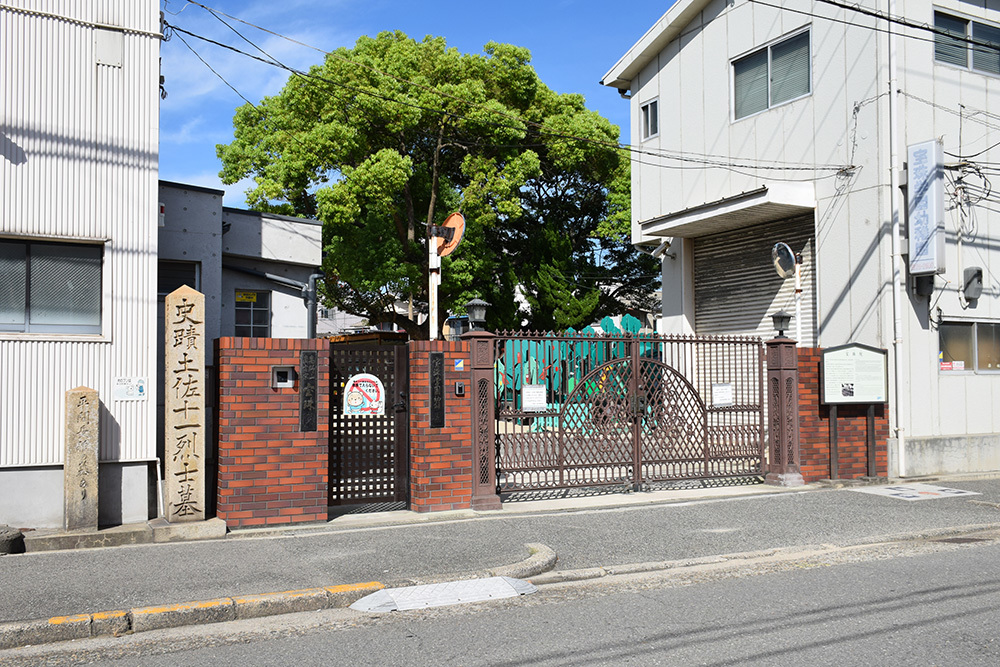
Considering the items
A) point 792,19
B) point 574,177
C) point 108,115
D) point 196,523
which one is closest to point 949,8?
point 792,19

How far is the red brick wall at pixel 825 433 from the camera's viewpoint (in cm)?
1277

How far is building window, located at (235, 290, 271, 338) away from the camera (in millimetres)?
13906

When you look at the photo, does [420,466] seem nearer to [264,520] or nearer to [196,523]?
[264,520]

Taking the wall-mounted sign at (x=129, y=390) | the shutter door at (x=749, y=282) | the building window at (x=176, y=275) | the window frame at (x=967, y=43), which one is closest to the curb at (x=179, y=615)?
the wall-mounted sign at (x=129, y=390)

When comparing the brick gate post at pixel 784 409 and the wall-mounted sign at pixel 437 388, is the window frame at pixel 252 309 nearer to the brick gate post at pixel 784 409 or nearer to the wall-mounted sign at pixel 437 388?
the wall-mounted sign at pixel 437 388

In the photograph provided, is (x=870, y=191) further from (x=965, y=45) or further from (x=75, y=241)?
(x=75, y=241)

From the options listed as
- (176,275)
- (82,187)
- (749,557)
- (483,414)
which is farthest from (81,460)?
(749,557)

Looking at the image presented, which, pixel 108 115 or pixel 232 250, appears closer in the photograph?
pixel 108 115

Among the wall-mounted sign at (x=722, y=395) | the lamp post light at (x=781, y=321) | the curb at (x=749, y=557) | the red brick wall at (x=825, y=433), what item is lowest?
the curb at (x=749, y=557)

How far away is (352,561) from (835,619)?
4083 millimetres

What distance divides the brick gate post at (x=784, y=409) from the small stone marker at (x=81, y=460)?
30.8 feet

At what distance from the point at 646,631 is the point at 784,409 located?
7.67 m

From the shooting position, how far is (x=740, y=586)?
6875 millimetres

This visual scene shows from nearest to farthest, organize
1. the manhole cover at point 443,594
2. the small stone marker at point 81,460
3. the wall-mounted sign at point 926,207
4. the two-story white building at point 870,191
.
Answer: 1. the manhole cover at point 443,594
2. the small stone marker at point 81,460
3. the wall-mounted sign at point 926,207
4. the two-story white building at point 870,191
